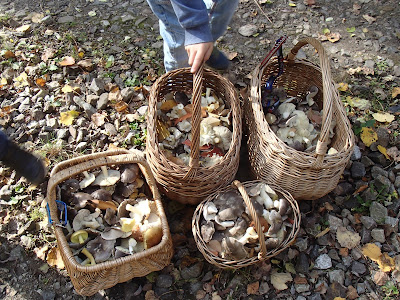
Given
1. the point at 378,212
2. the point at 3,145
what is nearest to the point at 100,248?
the point at 3,145

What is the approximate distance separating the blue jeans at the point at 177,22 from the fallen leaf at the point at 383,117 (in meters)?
1.53

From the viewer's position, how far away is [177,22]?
2.56m

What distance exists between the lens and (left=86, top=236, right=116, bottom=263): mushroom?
6.92 ft

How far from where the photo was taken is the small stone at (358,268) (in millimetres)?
2393

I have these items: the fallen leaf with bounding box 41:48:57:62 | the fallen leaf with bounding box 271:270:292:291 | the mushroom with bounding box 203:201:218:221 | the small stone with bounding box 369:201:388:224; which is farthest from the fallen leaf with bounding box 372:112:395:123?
the fallen leaf with bounding box 41:48:57:62

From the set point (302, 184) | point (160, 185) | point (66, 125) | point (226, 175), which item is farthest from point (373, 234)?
point (66, 125)

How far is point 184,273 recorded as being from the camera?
7.73 feet

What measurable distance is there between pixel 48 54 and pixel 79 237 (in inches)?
81.8

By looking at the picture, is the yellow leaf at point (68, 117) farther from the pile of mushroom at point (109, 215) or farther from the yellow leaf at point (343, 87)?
the yellow leaf at point (343, 87)

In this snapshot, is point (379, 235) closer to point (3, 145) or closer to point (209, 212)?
point (209, 212)

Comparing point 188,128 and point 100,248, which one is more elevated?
point 188,128

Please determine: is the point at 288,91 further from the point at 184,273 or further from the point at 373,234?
the point at 184,273

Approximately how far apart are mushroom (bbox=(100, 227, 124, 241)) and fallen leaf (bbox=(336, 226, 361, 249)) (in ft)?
4.96

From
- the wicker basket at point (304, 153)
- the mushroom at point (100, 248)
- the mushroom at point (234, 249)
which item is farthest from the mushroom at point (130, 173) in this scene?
the wicker basket at point (304, 153)
